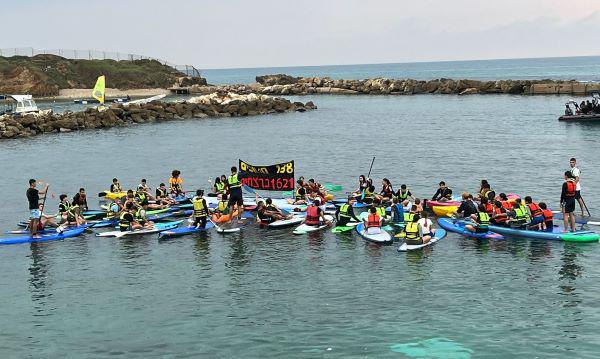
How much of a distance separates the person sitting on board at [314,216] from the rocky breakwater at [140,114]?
200 ft

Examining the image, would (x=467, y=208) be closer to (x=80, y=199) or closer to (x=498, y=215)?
(x=498, y=215)

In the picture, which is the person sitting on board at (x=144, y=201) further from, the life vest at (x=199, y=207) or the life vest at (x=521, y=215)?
the life vest at (x=521, y=215)

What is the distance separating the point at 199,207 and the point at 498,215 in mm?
14987

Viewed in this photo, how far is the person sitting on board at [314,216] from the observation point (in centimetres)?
3331

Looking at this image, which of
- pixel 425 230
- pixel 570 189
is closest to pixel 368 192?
pixel 425 230

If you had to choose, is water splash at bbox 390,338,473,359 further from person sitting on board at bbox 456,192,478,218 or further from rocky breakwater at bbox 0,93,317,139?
rocky breakwater at bbox 0,93,317,139

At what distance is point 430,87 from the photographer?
160500mm

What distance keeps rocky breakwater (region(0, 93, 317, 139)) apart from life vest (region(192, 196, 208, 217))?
57713mm

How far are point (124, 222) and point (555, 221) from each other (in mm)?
22410

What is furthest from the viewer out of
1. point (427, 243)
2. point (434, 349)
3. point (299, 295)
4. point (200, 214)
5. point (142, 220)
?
point (142, 220)

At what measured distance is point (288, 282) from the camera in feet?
84.9

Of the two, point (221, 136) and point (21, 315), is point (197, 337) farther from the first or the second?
point (221, 136)

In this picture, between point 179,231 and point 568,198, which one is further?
point 179,231

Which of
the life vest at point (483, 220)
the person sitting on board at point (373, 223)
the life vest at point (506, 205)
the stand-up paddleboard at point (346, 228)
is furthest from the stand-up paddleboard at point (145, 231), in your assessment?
the life vest at point (506, 205)
